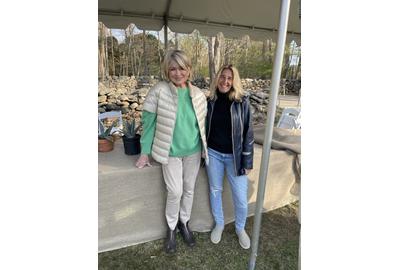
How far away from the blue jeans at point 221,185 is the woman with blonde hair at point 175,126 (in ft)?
0.34

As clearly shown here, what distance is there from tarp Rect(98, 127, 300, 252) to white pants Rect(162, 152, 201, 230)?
0.42ft

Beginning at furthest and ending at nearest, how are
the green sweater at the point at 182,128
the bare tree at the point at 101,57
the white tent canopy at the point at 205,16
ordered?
the bare tree at the point at 101,57 < the white tent canopy at the point at 205,16 < the green sweater at the point at 182,128

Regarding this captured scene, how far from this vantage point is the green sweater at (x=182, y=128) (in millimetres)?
1581

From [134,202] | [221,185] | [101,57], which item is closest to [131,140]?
→ [134,202]

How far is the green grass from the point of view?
1.79 metres

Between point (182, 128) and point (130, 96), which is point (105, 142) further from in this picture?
point (130, 96)

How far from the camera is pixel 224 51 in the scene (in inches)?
324

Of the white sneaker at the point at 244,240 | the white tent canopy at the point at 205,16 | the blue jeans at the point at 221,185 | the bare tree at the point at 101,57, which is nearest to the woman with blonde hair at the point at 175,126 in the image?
the blue jeans at the point at 221,185

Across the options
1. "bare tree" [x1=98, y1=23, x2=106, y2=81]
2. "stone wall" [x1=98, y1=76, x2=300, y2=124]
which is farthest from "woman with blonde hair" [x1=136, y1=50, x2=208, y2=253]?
"bare tree" [x1=98, y1=23, x2=106, y2=81]

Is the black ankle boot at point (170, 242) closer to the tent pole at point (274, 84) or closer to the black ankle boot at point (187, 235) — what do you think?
the black ankle boot at point (187, 235)

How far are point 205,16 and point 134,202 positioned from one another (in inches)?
118
